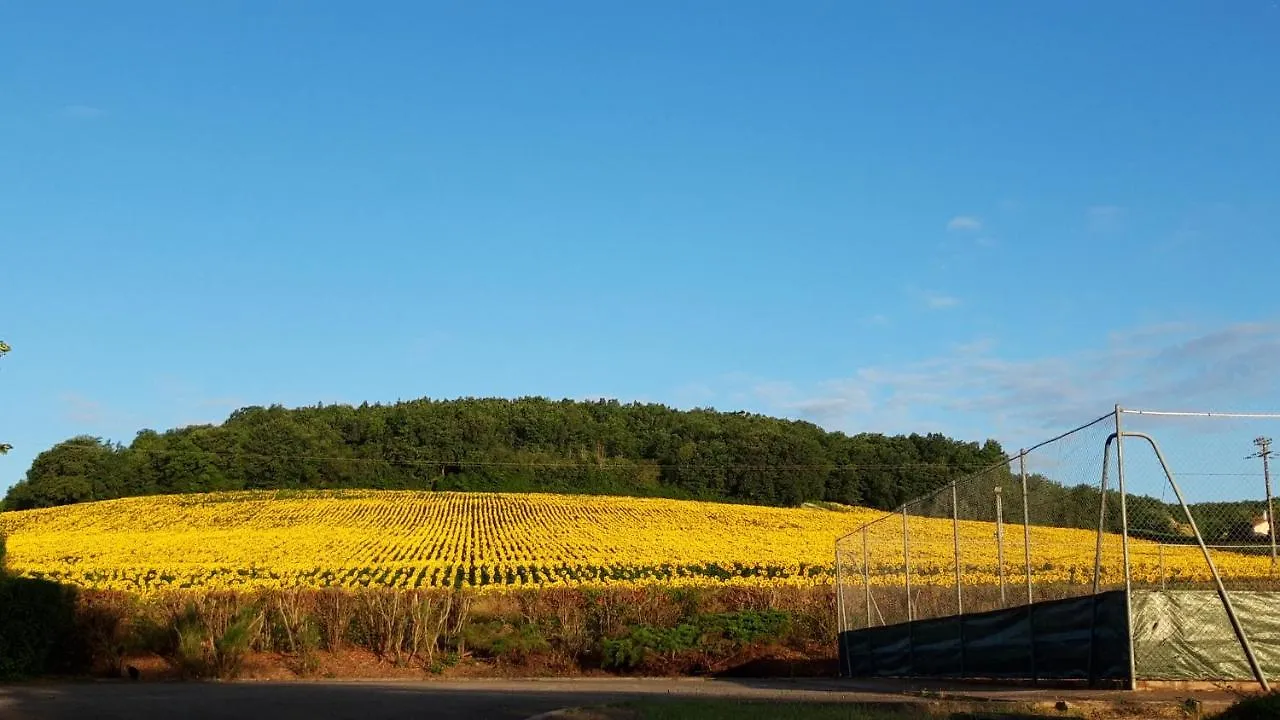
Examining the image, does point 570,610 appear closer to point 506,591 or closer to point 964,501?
point 506,591

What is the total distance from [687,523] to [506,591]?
88.4ft

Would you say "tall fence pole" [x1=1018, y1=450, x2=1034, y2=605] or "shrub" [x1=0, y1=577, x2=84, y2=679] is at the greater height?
"tall fence pole" [x1=1018, y1=450, x2=1034, y2=605]

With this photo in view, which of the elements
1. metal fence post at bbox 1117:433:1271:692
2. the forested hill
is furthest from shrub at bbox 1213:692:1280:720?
the forested hill

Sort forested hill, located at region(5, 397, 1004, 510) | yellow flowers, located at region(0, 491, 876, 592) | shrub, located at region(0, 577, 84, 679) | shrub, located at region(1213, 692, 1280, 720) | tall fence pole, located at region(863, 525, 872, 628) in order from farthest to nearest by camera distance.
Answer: forested hill, located at region(5, 397, 1004, 510) < yellow flowers, located at region(0, 491, 876, 592) < tall fence pole, located at region(863, 525, 872, 628) < shrub, located at region(0, 577, 84, 679) < shrub, located at region(1213, 692, 1280, 720)

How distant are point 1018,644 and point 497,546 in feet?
107

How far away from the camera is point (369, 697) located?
1641 centimetres

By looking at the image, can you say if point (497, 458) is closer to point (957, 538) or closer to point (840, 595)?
point (840, 595)

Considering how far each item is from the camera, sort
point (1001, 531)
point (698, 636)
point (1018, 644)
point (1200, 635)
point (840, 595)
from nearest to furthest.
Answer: point (1200, 635) < point (1018, 644) < point (1001, 531) < point (840, 595) < point (698, 636)

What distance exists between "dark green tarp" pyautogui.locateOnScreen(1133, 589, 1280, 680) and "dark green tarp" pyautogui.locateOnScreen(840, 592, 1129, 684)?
0.28 m

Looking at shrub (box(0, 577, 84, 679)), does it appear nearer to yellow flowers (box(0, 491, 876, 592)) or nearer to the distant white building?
yellow flowers (box(0, 491, 876, 592))

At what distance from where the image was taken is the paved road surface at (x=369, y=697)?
13906 millimetres

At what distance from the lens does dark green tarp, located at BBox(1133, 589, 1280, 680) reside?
521 inches

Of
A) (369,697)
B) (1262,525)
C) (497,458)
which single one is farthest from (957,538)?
(497,458)

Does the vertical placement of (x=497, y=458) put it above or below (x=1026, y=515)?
above
